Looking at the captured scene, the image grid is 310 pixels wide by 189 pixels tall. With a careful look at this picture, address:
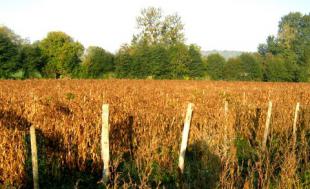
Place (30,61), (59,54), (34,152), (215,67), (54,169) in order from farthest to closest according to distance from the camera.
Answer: (215,67)
(59,54)
(30,61)
(54,169)
(34,152)

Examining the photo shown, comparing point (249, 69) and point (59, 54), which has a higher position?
point (59, 54)

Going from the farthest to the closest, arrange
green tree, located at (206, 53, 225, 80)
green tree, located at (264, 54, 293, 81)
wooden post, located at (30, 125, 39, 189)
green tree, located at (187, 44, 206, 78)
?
green tree, located at (264, 54, 293, 81)
green tree, located at (206, 53, 225, 80)
green tree, located at (187, 44, 206, 78)
wooden post, located at (30, 125, 39, 189)

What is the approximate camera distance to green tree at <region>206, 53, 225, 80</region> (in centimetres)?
5412

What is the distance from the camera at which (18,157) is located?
19.6 ft

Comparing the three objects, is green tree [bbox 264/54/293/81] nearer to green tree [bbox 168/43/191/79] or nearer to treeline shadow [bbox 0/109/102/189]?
green tree [bbox 168/43/191/79]

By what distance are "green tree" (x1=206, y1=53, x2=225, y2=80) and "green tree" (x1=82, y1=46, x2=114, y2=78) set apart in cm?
1484

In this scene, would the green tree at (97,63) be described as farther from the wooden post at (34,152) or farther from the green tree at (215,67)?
the wooden post at (34,152)

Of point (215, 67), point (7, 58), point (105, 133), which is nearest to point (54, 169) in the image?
point (105, 133)

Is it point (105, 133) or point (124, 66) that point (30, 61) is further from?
point (105, 133)

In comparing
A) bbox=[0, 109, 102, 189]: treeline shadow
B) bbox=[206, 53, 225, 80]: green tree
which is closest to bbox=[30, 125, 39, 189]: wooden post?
bbox=[0, 109, 102, 189]: treeline shadow

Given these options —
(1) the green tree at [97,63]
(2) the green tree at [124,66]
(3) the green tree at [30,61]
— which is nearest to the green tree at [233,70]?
(2) the green tree at [124,66]

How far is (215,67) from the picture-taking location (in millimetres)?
54438

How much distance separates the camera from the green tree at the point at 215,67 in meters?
54.1

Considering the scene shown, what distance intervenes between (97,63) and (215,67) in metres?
17.6
